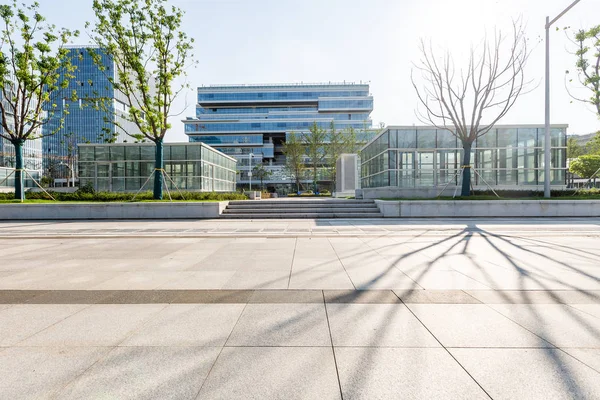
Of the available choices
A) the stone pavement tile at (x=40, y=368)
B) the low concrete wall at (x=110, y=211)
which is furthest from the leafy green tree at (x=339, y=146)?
the stone pavement tile at (x=40, y=368)

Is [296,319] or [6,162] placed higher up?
[6,162]

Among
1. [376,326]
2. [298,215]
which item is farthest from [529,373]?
[298,215]

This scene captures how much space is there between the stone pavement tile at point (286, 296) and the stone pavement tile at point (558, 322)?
2.36 meters

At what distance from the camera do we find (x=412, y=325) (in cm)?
353

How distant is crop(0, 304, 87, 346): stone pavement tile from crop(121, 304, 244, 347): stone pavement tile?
1.18 m

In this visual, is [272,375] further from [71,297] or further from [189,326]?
[71,297]

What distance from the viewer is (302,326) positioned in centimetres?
352

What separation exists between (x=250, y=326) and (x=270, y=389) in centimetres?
120

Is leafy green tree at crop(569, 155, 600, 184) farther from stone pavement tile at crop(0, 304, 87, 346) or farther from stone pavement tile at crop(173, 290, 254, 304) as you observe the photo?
stone pavement tile at crop(0, 304, 87, 346)

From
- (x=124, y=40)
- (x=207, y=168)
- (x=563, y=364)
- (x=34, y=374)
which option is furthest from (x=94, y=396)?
(x=207, y=168)

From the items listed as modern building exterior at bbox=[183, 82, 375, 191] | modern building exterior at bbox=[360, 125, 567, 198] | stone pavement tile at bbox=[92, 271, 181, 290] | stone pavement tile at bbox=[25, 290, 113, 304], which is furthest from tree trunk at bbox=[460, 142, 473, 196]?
modern building exterior at bbox=[183, 82, 375, 191]

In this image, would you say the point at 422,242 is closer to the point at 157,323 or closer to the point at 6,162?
the point at 157,323

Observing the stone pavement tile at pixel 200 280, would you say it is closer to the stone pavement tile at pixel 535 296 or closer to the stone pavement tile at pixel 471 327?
the stone pavement tile at pixel 471 327

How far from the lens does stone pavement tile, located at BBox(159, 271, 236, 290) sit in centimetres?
507
